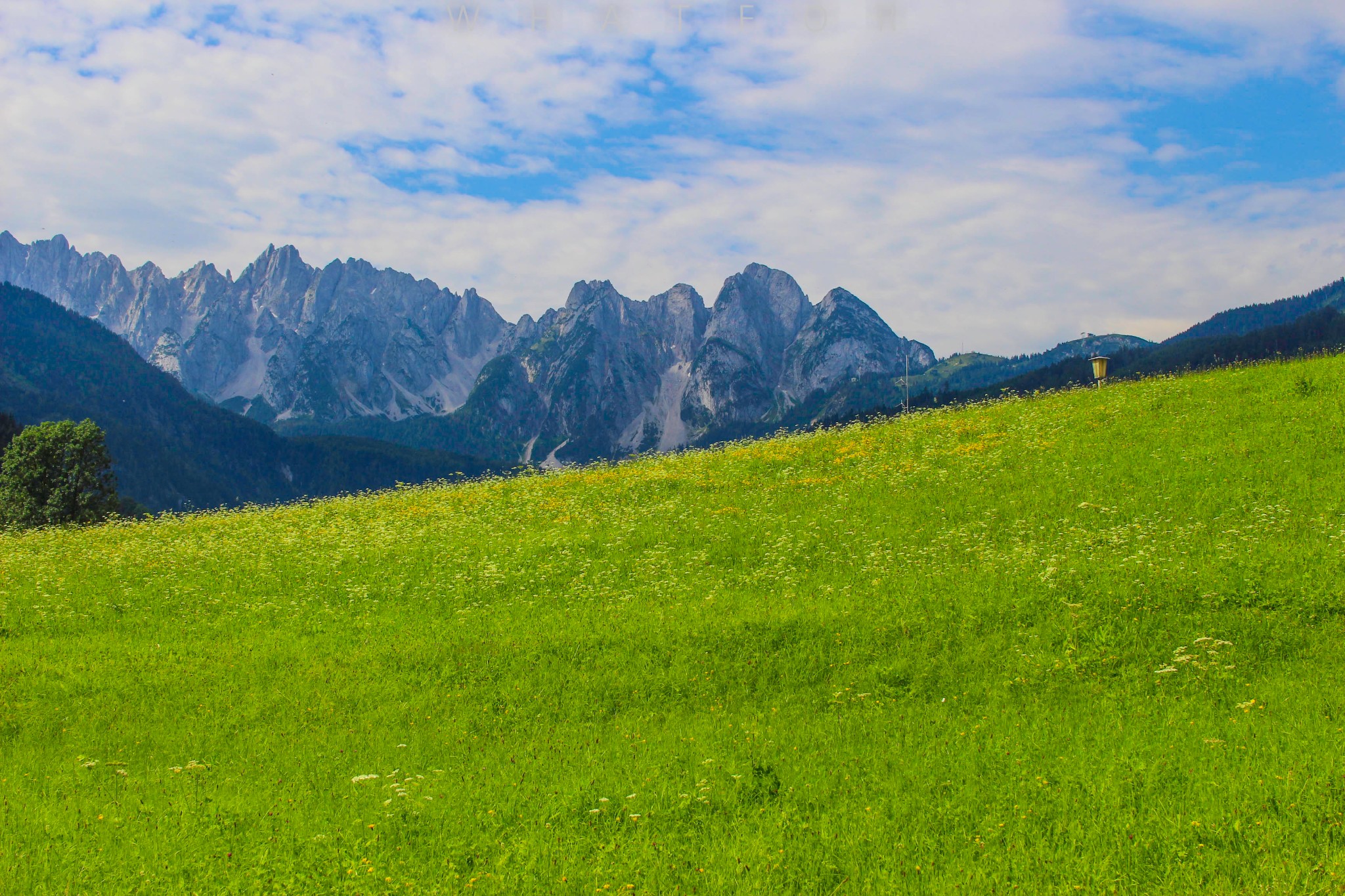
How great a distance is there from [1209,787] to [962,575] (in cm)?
821

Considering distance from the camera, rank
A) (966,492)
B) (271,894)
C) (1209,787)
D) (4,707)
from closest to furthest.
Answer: (271,894)
(1209,787)
(4,707)
(966,492)

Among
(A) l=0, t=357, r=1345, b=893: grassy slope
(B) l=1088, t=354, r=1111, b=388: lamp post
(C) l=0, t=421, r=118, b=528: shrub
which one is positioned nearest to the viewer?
(A) l=0, t=357, r=1345, b=893: grassy slope

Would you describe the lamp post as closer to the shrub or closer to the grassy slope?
the grassy slope

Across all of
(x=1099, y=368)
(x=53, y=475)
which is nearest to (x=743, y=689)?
(x=1099, y=368)

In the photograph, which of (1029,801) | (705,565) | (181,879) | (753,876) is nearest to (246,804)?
(181,879)

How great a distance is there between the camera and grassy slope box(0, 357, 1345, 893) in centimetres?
974

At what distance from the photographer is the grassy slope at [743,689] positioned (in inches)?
384

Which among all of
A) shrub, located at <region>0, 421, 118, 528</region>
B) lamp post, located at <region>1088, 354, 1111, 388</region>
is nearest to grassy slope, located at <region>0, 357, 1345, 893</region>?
lamp post, located at <region>1088, 354, 1111, 388</region>

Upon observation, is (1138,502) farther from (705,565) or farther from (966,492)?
(705,565)

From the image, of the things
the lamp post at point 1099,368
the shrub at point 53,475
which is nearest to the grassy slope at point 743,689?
the lamp post at point 1099,368

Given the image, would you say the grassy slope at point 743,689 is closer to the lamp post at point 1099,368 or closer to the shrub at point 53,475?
the lamp post at point 1099,368

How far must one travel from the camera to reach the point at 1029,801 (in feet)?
34.3

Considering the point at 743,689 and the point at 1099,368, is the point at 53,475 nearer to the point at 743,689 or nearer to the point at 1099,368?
the point at 743,689

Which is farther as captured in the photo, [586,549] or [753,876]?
[586,549]
